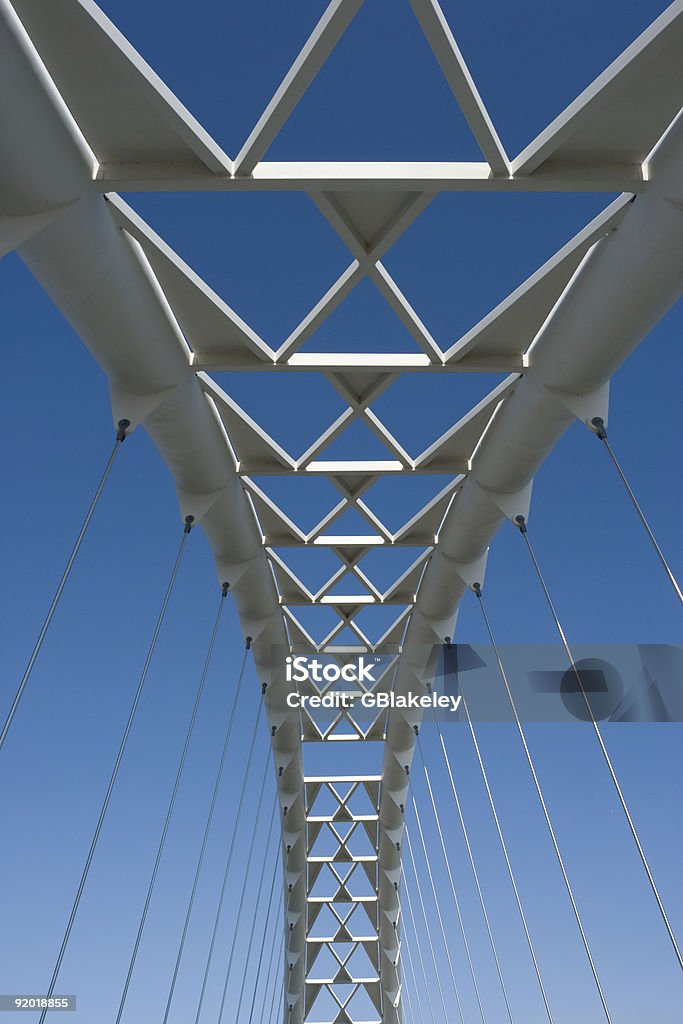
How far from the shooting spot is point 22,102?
8.05m

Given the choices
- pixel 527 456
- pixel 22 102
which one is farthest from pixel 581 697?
pixel 22 102

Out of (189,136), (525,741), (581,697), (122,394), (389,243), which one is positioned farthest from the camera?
(581,697)

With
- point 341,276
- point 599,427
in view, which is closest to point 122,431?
point 341,276

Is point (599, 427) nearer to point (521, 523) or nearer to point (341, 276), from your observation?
point (521, 523)

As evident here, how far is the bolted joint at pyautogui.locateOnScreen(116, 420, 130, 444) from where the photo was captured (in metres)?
12.7

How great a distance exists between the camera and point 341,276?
467 inches

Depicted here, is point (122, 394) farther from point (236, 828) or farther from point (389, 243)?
point (236, 828)

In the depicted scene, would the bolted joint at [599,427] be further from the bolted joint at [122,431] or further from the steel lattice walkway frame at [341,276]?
the bolted joint at [122,431]

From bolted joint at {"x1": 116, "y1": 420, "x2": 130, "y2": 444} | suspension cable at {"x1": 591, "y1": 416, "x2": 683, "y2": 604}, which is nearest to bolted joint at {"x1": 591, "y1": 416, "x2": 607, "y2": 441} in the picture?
suspension cable at {"x1": 591, "y1": 416, "x2": 683, "y2": 604}

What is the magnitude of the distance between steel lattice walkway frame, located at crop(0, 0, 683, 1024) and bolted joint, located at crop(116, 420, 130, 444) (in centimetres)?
12

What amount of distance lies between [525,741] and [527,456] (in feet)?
18.0

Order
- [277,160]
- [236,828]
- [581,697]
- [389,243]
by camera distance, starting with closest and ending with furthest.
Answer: [277,160], [389,243], [581,697], [236,828]

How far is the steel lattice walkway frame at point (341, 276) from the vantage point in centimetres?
863

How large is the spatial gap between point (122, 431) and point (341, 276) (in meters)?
3.99
